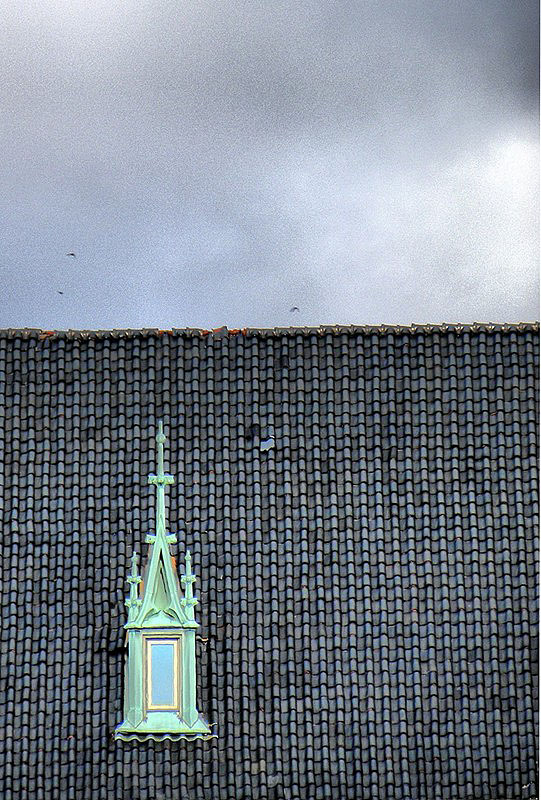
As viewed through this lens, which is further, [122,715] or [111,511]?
[111,511]

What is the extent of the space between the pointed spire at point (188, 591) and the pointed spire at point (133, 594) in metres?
0.40

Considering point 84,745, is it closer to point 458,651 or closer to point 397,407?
point 458,651

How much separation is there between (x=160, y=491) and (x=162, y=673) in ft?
5.64

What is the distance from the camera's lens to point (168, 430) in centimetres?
1405

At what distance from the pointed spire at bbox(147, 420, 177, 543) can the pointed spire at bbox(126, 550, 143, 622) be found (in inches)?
11.8

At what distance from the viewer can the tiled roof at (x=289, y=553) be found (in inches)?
486

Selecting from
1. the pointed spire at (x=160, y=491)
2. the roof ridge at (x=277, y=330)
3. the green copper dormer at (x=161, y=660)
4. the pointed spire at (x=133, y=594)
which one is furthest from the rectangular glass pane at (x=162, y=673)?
the roof ridge at (x=277, y=330)

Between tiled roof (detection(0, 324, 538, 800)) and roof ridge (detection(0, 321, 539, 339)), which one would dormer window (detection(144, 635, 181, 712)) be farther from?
roof ridge (detection(0, 321, 539, 339))

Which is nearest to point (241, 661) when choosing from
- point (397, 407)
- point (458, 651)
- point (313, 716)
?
point (313, 716)

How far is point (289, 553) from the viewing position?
13.5 metres

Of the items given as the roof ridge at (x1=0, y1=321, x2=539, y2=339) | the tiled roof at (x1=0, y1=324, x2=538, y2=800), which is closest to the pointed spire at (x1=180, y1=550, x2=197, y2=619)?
the tiled roof at (x1=0, y1=324, x2=538, y2=800)

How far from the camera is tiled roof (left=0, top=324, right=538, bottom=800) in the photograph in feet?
40.5

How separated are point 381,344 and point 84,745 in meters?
5.08

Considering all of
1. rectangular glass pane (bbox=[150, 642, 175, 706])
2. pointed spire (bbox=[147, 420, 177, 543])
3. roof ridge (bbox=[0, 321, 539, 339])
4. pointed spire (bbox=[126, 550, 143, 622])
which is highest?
roof ridge (bbox=[0, 321, 539, 339])
